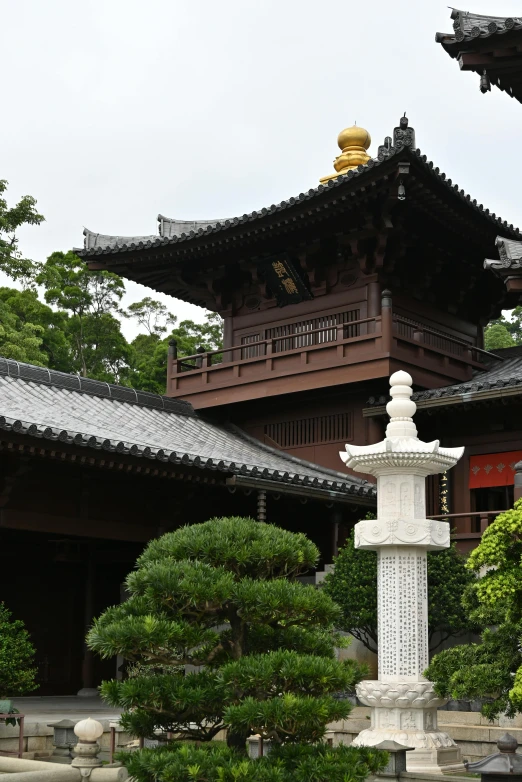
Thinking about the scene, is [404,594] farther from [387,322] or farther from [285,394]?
[285,394]

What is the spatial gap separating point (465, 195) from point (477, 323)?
15.3ft

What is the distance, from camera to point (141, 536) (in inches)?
652

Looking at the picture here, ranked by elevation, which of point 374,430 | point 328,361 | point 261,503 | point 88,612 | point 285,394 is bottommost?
point 88,612

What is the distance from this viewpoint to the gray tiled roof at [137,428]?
14.7 m

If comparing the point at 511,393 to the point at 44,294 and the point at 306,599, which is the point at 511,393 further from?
the point at 44,294

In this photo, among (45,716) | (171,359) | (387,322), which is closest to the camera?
(45,716)

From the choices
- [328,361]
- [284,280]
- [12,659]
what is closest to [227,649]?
[12,659]

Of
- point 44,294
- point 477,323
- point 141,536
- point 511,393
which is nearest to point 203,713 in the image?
point 141,536

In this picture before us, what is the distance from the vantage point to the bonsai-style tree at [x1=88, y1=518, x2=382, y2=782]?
821 cm

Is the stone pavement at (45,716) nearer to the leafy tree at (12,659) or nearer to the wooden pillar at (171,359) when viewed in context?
the leafy tree at (12,659)

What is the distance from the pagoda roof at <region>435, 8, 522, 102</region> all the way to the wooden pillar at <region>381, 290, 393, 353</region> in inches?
208

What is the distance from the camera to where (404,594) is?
1145 centimetres

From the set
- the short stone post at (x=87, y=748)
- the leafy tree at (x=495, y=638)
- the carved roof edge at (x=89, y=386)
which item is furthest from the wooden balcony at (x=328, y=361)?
the short stone post at (x=87, y=748)

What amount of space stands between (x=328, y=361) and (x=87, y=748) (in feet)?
36.7
